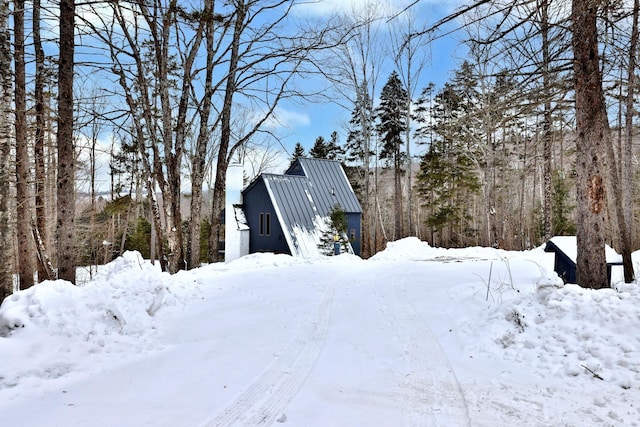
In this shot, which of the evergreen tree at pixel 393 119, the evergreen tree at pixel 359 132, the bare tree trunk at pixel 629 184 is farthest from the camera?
the evergreen tree at pixel 393 119

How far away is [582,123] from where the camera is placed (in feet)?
17.1

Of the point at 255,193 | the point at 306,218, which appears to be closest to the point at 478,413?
the point at 306,218

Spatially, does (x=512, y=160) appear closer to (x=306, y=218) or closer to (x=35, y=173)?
(x=306, y=218)

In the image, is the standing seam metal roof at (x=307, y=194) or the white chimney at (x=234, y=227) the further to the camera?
the white chimney at (x=234, y=227)

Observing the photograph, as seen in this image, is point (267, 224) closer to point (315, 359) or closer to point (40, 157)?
point (40, 157)

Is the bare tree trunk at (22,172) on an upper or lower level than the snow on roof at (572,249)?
upper

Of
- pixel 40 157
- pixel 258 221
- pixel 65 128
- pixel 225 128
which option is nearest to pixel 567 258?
pixel 225 128

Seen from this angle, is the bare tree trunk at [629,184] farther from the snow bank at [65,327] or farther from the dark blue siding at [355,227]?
the dark blue siding at [355,227]

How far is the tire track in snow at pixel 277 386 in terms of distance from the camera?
248 cm

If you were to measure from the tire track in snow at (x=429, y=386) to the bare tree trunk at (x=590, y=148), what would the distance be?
9.47ft

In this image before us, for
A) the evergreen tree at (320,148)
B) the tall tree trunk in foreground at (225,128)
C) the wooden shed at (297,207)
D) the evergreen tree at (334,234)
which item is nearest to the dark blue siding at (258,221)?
the wooden shed at (297,207)

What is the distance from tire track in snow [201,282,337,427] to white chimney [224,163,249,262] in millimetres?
13096

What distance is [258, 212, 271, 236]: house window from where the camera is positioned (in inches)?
651

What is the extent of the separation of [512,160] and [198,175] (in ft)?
61.6
